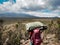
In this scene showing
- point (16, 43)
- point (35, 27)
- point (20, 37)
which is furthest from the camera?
point (20, 37)

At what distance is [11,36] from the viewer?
1588 cm

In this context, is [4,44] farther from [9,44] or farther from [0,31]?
[0,31]

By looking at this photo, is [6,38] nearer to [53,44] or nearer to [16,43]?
[16,43]

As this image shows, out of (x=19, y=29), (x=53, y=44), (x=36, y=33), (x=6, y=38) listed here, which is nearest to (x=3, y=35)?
(x=6, y=38)

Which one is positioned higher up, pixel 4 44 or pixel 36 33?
pixel 36 33

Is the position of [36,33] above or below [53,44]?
above

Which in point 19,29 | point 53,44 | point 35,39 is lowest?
point 53,44

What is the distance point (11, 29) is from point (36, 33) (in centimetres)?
A: 1500

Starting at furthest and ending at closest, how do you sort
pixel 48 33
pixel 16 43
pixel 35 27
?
pixel 48 33
pixel 16 43
pixel 35 27

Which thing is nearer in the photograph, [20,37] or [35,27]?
[35,27]

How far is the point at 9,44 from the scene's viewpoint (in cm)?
1603

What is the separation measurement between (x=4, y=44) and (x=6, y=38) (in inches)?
21.3

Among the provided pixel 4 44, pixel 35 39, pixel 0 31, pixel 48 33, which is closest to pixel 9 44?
pixel 4 44

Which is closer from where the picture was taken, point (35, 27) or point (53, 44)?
point (35, 27)
